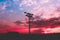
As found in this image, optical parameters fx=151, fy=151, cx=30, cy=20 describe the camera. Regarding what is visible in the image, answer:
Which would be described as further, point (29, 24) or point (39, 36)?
point (39, 36)

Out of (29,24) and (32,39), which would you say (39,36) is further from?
(29,24)

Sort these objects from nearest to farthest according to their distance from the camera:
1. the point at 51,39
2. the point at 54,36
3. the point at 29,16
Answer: the point at 29,16, the point at 51,39, the point at 54,36

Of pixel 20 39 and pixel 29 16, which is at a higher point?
pixel 29 16

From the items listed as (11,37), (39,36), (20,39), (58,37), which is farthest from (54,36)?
(11,37)

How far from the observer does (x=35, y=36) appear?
106 ft

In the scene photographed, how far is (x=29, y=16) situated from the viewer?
81.7ft

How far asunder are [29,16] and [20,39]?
7794mm

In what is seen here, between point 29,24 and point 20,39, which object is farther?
point 20,39

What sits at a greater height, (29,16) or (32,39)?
(29,16)

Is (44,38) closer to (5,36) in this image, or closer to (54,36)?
(54,36)

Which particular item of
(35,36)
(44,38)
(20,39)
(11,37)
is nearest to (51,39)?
(44,38)

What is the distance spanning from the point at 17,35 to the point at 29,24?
28.5ft

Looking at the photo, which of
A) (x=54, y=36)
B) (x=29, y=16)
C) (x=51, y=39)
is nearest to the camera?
(x=29, y=16)

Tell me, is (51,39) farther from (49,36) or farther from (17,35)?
(17,35)
